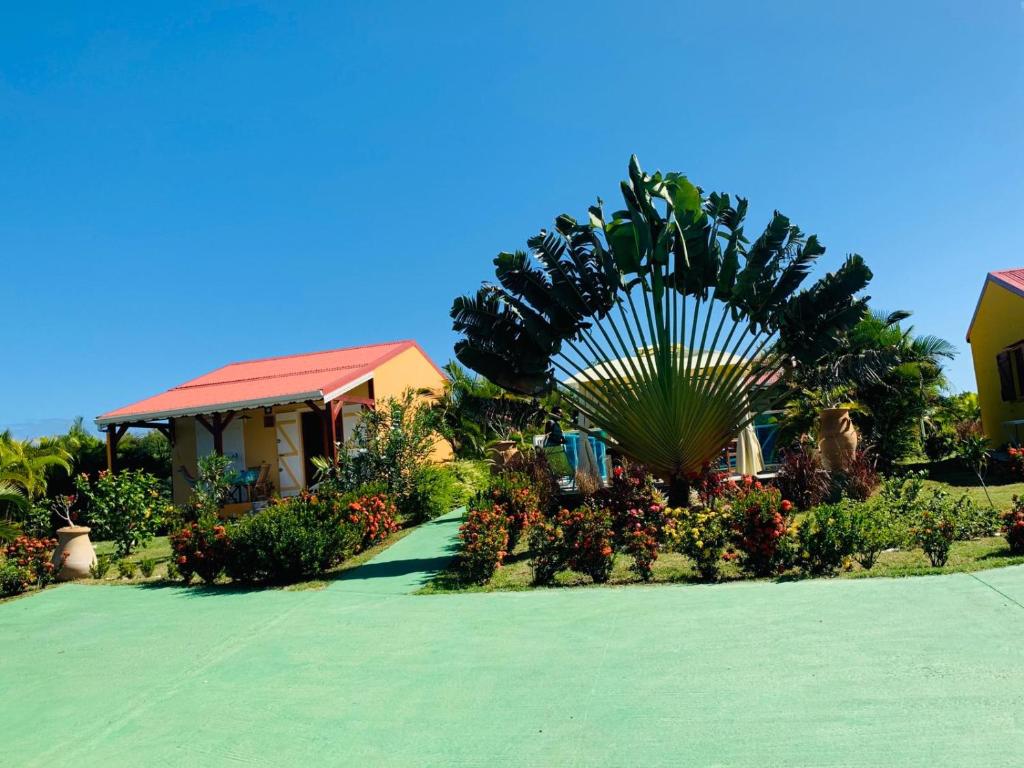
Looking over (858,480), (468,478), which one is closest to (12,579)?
(468,478)

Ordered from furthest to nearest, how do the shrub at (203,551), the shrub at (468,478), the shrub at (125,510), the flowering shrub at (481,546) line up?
the shrub at (468,478) < the shrub at (125,510) < the shrub at (203,551) < the flowering shrub at (481,546)

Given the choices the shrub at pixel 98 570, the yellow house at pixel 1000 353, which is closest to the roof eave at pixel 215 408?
the shrub at pixel 98 570

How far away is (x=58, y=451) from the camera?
16797 millimetres

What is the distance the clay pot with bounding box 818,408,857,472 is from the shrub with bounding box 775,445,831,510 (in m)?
0.61

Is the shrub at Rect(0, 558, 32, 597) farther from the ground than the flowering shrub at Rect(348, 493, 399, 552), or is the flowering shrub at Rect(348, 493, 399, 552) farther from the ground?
the flowering shrub at Rect(348, 493, 399, 552)

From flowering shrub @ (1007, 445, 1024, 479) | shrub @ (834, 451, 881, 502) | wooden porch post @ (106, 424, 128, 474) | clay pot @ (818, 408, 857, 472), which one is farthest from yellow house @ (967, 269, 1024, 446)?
wooden porch post @ (106, 424, 128, 474)

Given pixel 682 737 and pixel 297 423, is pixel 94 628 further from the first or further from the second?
→ pixel 297 423

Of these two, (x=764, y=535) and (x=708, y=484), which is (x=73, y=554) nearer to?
(x=708, y=484)

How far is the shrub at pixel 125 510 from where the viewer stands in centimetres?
1341

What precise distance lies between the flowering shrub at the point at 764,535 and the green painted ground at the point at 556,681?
57 centimetres

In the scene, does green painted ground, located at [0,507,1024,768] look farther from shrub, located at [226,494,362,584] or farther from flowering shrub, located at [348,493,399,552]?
flowering shrub, located at [348,493,399,552]

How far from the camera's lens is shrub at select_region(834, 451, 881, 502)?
1205 centimetres

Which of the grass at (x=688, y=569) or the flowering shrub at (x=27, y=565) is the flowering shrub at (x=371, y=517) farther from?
the flowering shrub at (x=27, y=565)

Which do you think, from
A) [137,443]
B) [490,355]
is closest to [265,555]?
[490,355]
